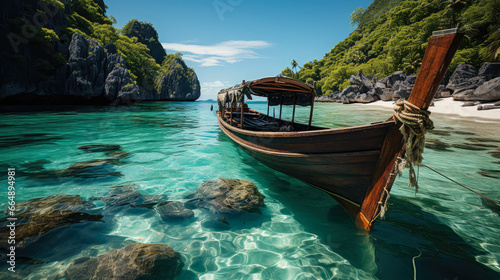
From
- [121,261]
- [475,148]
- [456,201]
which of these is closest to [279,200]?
[121,261]

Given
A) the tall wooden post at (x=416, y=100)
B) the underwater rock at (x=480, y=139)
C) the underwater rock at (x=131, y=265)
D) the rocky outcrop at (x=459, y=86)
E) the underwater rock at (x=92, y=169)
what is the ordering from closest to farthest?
the tall wooden post at (x=416, y=100), the underwater rock at (x=131, y=265), the underwater rock at (x=92, y=169), the underwater rock at (x=480, y=139), the rocky outcrop at (x=459, y=86)

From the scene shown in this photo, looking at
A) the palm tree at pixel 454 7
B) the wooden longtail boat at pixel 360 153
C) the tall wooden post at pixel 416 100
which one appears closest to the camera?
the tall wooden post at pixel 416 100

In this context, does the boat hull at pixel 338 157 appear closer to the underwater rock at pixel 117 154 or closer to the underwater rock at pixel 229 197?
the underwater rock at pixel 229 197

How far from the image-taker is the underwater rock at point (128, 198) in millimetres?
4888

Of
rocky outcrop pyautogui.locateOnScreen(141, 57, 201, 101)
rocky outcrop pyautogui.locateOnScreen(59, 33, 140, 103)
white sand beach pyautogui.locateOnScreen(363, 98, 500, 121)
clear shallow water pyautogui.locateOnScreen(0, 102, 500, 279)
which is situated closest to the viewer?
clear shallow water pyautogui.locateOnScreen(0, 102, 500, 279)

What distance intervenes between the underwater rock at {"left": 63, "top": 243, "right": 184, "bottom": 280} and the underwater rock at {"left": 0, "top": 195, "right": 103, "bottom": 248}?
51.4 inches

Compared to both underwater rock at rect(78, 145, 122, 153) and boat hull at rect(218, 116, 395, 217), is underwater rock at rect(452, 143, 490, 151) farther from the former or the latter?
underwater rock at rect(78, 145, 122, 153)

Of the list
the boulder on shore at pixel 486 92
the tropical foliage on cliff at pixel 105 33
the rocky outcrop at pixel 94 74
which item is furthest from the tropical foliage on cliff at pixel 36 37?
the boulder on shore at pixel 486 92

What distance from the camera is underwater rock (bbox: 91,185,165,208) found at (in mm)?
4888

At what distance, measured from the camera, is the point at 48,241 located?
11.3 ft

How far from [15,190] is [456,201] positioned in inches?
475

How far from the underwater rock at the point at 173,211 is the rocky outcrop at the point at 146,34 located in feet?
416

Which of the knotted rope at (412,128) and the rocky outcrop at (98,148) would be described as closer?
the knotted rope at (412,128)

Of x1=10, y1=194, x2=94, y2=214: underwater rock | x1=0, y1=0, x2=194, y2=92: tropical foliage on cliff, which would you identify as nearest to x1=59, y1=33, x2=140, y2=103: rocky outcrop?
x1=0, y1=0, x2=194, y2=92: tropical foliage on cliff
